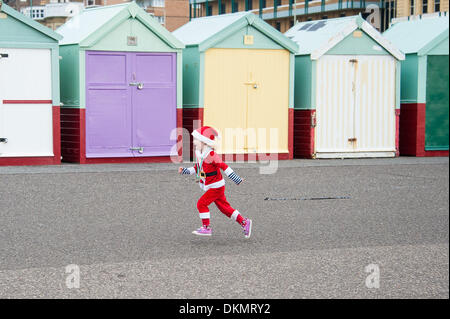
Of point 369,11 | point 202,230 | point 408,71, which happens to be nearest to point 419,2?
point 369,11

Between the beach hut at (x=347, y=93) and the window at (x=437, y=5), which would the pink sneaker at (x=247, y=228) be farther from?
the window at (x=437, y=5)

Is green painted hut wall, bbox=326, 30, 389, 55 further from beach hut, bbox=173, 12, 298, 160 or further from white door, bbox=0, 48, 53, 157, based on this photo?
white door, bbox=0, 48, 53, 157

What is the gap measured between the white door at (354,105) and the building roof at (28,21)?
5237 mm

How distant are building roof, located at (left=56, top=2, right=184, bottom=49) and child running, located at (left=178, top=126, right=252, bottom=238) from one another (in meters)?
7.48

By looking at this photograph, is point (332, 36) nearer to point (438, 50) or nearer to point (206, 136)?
point (438, 50)

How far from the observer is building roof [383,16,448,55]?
1714 cm

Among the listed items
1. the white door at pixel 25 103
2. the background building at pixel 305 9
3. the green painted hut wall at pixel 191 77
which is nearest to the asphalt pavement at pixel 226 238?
the white door at pixel 25 103

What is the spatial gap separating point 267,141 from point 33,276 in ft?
35.5

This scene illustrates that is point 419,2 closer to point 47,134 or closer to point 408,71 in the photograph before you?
point 408,71

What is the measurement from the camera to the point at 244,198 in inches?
420

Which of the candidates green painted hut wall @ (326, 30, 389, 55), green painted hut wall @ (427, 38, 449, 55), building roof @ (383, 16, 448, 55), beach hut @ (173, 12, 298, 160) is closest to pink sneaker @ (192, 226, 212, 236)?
beach hut @ (173, 12, 298, 160)

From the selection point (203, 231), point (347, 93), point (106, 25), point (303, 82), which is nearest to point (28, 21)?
point (106, 25)

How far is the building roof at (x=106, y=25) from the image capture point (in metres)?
14.9

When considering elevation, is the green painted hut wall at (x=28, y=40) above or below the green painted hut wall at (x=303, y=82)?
above
